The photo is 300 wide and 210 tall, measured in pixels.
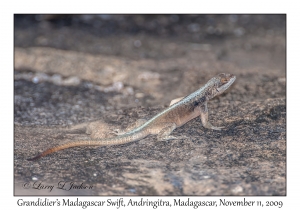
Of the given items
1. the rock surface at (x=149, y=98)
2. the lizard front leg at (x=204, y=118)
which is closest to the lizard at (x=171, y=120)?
the lizard front leg at (x=204, y=118)

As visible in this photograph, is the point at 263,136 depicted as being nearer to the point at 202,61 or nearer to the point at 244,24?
the point at 202,61

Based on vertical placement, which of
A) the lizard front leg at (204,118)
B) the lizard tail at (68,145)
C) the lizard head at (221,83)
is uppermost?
the lizard head at (221,83)

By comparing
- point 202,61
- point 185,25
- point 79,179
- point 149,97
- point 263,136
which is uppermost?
point 185,25

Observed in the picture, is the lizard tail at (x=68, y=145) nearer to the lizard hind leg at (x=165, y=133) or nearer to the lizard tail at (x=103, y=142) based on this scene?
the lizard tail at (x=103, y=142)

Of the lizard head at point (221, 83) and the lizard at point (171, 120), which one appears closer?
the lizard at point (171, 120)

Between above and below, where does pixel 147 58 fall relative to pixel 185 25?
below

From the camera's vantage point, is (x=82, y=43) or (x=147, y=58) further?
(x=82, y=43)

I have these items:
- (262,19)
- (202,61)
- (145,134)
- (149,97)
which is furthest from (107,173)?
(262,19)

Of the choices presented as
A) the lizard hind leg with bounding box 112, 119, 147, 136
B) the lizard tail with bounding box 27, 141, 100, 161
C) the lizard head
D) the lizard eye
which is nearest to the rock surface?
the lizard tail with bounding box 27, 141, 100, 161

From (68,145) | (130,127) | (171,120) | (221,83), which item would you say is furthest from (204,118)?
(68,145)
